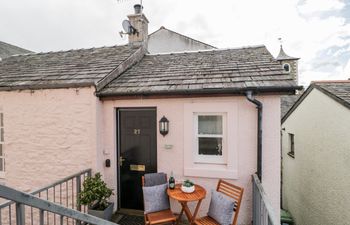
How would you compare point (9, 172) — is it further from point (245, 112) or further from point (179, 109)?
point (245, 112)

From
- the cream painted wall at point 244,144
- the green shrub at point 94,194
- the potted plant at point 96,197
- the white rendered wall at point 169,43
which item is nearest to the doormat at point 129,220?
the potted plant at point 96,197

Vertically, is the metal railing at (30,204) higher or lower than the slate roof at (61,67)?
lower

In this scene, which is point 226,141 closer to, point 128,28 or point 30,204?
point 30,204

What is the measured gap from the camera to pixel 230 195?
5.09 meters

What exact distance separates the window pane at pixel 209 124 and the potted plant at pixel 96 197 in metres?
3.03

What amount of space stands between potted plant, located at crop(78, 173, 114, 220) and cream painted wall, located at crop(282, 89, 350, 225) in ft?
27.3

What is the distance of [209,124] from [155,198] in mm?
2463

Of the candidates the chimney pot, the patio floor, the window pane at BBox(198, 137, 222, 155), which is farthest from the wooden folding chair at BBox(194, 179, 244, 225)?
the chimney pot

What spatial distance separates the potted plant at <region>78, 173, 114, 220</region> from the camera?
5258 mm

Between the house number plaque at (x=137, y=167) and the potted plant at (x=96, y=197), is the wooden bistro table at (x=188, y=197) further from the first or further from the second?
the potted plant at (x=96, y=197)

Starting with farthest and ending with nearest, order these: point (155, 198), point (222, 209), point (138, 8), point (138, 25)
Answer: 1. point (138, 8)
2. point (138, 25)
3. point (155, 198)
4. point (222, 209)

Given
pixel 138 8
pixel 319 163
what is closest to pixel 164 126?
pixel 138 8

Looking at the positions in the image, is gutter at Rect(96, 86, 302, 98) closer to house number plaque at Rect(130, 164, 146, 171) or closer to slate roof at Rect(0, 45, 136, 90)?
slate roof at Rect(0, 45, 136, 90)

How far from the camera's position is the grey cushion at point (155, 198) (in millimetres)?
5207
